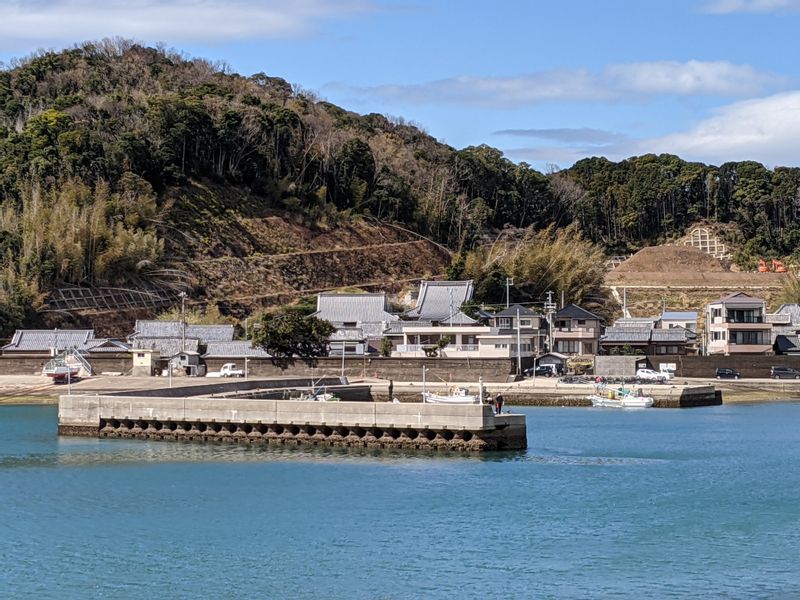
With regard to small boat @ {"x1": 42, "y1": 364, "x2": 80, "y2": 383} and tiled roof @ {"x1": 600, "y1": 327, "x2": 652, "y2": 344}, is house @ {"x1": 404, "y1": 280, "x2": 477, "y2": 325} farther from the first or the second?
small boat @ {"x1": 42, "y1": 364, "x2": 80, "y2": 383}

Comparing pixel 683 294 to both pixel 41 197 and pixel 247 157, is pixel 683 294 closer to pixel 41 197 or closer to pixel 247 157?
pixel 247 157

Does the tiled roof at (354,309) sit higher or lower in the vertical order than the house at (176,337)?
higher

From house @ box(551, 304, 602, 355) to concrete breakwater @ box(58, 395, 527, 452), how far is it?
3559cm

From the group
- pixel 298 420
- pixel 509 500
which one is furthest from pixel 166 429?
pixel 509 500

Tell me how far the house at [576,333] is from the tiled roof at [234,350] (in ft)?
61.0

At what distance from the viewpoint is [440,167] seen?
11806 cm

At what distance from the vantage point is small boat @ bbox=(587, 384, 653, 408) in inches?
2167

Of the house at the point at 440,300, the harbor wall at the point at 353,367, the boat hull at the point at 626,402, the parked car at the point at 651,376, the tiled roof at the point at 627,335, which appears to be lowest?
the boat hull at the point at 626,402

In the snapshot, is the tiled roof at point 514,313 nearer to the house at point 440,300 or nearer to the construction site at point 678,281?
the house at point 440,300

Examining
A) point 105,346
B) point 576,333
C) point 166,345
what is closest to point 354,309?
point 576,333

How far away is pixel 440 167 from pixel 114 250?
4720 cm

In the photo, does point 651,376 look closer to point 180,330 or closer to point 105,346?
point 180,330

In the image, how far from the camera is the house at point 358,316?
69.4m

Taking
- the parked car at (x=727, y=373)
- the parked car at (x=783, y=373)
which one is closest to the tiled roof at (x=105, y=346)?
the parked car at (x=727, y=373)
